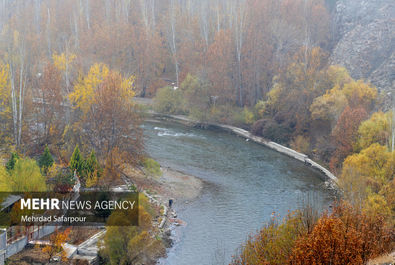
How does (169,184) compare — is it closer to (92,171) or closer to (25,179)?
(92,171)

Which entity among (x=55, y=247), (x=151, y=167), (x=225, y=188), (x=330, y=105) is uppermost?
(x=330, y=105)

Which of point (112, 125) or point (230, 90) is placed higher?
point (230, 90)

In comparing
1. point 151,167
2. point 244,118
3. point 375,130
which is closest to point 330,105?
point 375,130

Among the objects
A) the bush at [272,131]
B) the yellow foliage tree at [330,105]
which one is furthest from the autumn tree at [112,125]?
the yellow foliage tree at [330,105]

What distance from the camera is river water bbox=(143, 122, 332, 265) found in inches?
997

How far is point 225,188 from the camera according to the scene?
3438 centimetres

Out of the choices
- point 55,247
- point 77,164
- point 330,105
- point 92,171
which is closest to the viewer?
point 55,247

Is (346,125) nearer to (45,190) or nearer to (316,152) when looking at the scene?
(316,152)

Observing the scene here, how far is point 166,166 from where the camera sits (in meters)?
39.0

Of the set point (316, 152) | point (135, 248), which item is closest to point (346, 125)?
point (316, 152)

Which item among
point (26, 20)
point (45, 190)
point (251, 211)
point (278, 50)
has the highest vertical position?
point (26, 20)

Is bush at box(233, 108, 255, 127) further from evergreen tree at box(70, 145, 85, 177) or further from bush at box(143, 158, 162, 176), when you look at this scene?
evergreen tree at box(70, 145, 85, 177)

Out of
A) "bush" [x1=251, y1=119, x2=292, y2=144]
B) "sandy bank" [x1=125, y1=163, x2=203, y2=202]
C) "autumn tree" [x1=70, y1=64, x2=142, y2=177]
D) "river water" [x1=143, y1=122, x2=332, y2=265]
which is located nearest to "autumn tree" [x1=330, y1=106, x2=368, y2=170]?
"river water" [x1=143, y1=122, x2=332, y2=265]

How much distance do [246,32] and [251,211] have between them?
115 feet
